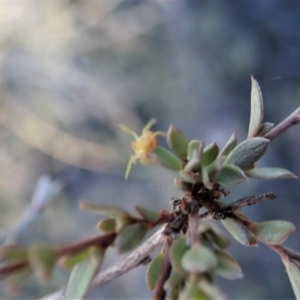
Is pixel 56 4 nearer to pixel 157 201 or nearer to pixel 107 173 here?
pixel 107 173

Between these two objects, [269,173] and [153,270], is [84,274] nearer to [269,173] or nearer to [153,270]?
[153,270]

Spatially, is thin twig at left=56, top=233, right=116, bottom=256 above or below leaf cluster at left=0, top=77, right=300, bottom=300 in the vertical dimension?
above

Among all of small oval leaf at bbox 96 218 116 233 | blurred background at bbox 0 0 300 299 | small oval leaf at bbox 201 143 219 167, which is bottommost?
blurred background at bbox 0 0 300 299

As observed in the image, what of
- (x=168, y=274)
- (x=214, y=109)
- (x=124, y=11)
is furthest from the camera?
(x=124, y=11)

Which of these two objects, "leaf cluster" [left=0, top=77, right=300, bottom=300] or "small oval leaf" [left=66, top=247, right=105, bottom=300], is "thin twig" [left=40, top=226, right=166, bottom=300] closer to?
"leaf cluster" [left=0, top=77, right=300, bottom=300]

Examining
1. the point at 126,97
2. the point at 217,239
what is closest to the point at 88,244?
the point at 217,239

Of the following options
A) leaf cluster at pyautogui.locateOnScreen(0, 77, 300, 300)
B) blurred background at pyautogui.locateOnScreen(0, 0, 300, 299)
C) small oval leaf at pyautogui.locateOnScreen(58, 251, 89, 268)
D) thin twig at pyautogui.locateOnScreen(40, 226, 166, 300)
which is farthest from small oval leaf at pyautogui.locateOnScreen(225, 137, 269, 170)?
blurred background at pyautogui.locateOnScreen(0, 0, 300, 299)

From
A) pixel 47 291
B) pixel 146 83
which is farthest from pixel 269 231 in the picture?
pixel 47 291

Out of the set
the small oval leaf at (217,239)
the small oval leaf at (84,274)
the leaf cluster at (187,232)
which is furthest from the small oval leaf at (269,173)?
the small oval leaf at (84,274)
